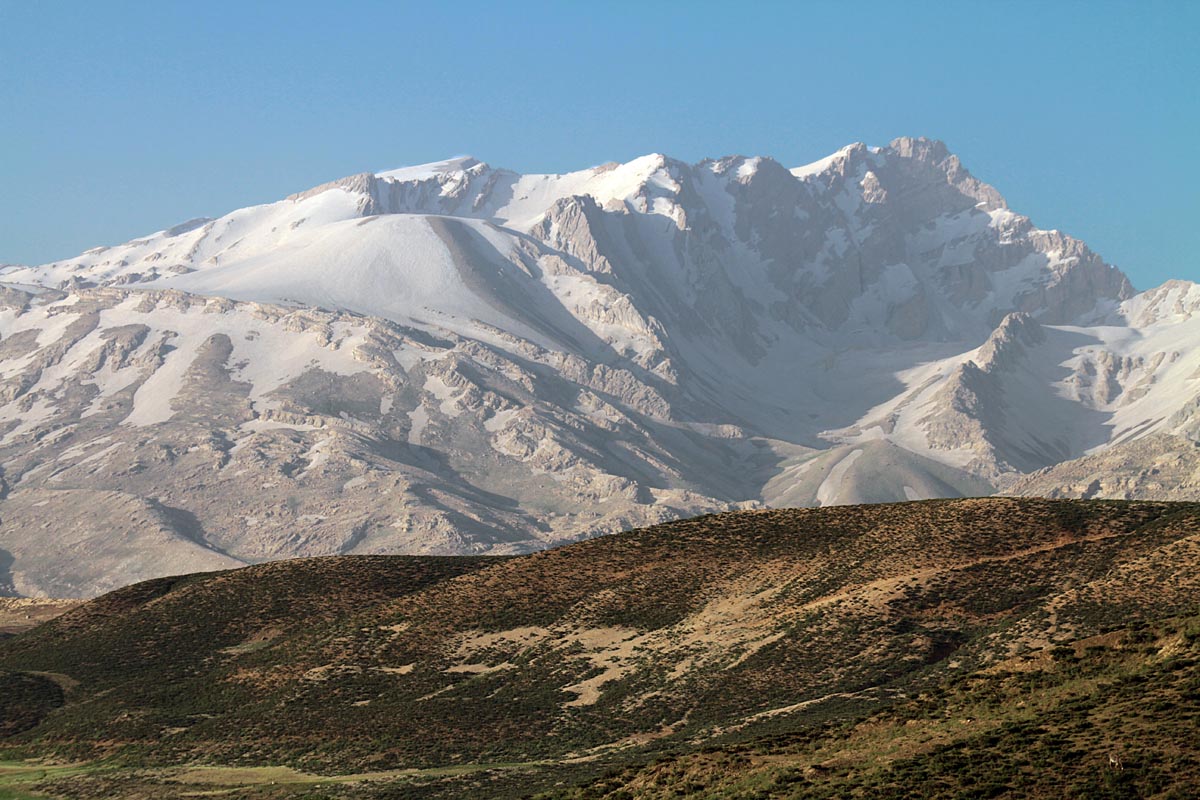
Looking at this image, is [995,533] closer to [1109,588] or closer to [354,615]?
[1109,588]

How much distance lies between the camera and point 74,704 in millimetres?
103688

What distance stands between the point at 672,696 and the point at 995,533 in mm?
32990

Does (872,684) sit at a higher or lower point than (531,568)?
lower

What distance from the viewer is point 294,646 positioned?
110188 millimetres

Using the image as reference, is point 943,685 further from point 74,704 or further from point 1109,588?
point 74,704

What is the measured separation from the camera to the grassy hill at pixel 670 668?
201 ft

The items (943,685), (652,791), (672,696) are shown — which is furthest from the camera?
(672,696)

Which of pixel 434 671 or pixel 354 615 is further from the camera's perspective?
pixel 354 615

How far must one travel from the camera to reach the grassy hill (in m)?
61.3

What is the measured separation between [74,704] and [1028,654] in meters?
72.1

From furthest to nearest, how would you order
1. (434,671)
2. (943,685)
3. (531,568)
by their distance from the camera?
(531,568) → (434,671) → (943,685)

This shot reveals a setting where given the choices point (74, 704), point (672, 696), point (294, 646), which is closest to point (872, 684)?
point (672, 696)

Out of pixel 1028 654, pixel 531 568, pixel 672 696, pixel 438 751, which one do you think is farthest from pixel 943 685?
pixel 531 568

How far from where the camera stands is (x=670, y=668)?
94.8 metres
